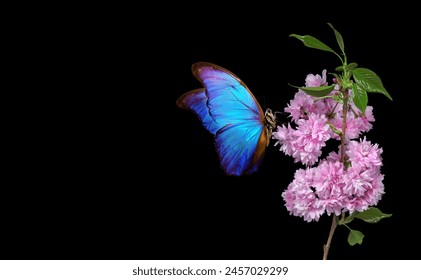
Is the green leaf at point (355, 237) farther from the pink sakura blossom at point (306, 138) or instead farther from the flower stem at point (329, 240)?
the pink sakura blossom at point (306, 138)

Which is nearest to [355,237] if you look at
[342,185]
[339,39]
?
→ [342,185]

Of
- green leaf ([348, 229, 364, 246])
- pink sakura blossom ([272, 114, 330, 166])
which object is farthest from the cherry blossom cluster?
green leaf ([348, 229, 364, 246])

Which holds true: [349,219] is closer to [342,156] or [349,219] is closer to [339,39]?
[342,156]

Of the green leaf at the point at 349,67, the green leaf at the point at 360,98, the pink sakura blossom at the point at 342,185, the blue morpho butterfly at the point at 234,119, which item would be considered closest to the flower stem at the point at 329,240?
the pink sakura blossom at the point at 342,185

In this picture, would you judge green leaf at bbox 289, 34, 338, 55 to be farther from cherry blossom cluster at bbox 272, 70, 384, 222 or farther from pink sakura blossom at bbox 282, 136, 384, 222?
pink sakura blossom at bbox 282, 136, 384, 222

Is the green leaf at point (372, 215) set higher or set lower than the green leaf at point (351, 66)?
lower
